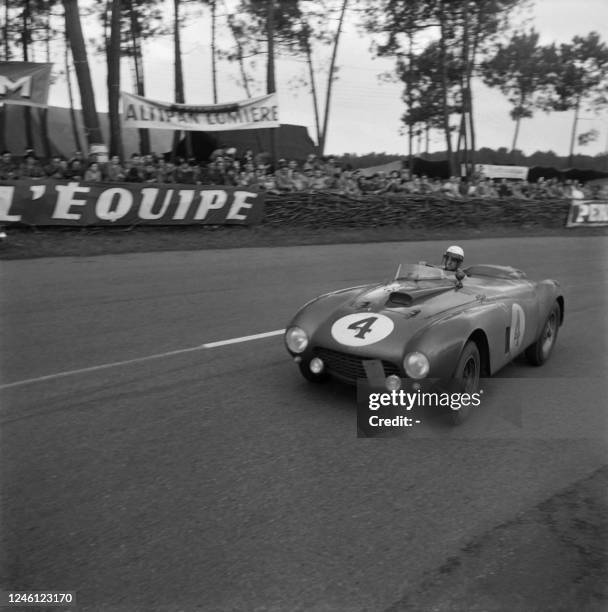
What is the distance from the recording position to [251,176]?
1434 cm

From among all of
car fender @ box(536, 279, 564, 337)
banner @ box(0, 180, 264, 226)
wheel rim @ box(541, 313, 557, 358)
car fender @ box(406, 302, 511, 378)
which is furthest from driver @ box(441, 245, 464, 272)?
banner @ box(0, 180, 264, 226)

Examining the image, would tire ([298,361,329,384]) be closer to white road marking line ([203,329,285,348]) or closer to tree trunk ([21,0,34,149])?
white road marking line ([203,329,285,348])

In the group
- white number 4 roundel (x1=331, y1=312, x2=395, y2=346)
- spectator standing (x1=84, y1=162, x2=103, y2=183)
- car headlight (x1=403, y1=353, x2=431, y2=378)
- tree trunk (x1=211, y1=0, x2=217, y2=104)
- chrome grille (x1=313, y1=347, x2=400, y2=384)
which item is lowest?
chrome grille (x1=313, y1=347, x2=400, y2=384)

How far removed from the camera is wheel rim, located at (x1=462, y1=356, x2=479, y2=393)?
13.8 ft

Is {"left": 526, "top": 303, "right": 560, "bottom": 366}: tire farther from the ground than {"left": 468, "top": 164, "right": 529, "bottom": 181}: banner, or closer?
farther from the ground

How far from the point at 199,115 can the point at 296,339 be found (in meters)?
12.1

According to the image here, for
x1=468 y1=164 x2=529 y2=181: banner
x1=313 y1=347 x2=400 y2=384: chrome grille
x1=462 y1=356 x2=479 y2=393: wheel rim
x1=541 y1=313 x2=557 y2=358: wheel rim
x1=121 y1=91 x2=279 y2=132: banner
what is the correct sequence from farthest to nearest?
1. x1=468 y1=164 x2=529 y2=181: banner
2. x1=121 y1=91 x2=279 y2=132: banner
3. x1=541 y1=313 x2=557 y2=358: wheel rim
4. x1=462 y1=356 x2=479 y2=393: wheel rim
5. x1=313 y1=347 x2=400 y2=384: chrome grille

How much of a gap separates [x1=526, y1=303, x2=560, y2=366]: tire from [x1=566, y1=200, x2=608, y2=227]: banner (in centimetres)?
1700

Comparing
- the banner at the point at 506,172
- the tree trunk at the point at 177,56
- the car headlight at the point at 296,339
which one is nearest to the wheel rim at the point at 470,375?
the car headlight at the point at 296,339

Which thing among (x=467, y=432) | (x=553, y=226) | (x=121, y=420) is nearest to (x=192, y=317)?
(x=121, y=420)

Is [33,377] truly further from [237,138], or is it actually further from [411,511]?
[237,138]

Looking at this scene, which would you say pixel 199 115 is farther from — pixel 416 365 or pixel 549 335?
pixel 416 365

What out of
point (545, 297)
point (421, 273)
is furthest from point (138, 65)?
point (545, 297)

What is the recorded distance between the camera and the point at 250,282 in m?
9.04
